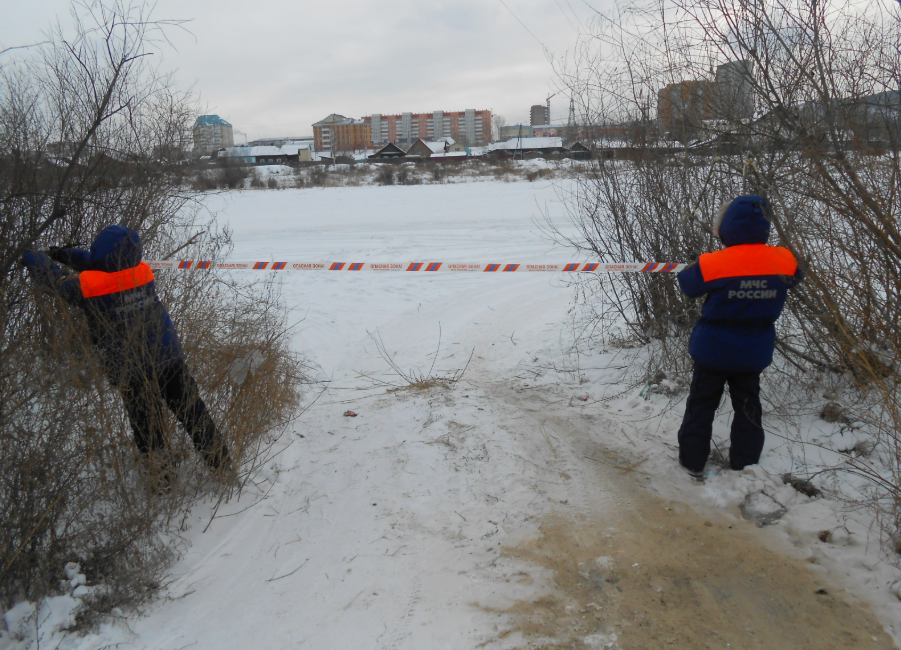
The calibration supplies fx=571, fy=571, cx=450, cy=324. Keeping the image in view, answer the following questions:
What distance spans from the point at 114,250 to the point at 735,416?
4298mm

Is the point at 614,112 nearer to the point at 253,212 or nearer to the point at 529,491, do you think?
the point at 529,491

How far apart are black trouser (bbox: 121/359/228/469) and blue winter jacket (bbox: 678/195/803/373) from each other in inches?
135

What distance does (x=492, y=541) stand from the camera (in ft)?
11.5

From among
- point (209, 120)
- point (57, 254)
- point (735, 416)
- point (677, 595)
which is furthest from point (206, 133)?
point (677, 595)

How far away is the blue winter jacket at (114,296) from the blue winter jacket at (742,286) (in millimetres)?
3563

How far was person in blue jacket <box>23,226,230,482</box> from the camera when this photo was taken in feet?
11.9

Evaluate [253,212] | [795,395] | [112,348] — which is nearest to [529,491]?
[795,395]

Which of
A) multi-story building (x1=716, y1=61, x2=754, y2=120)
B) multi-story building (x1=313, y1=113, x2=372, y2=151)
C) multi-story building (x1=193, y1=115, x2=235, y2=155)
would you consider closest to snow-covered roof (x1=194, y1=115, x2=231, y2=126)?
multi-story building (x1=193, y1=115, x2=235, y2=155)

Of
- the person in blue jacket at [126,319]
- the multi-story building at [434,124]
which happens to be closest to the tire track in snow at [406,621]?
the person in blue jacket at [126,319]

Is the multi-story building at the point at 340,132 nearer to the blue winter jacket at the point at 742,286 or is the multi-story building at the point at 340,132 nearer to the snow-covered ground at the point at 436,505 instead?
the snow-covered ground at the point at 436,505

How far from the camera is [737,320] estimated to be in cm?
372

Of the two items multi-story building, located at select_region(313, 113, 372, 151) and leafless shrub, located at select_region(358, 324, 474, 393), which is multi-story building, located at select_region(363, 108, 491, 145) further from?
leafless shrub, located at select_region(358, 324, 474, 393)

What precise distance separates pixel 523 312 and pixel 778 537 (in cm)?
577

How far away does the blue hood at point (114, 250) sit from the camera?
3.66m
